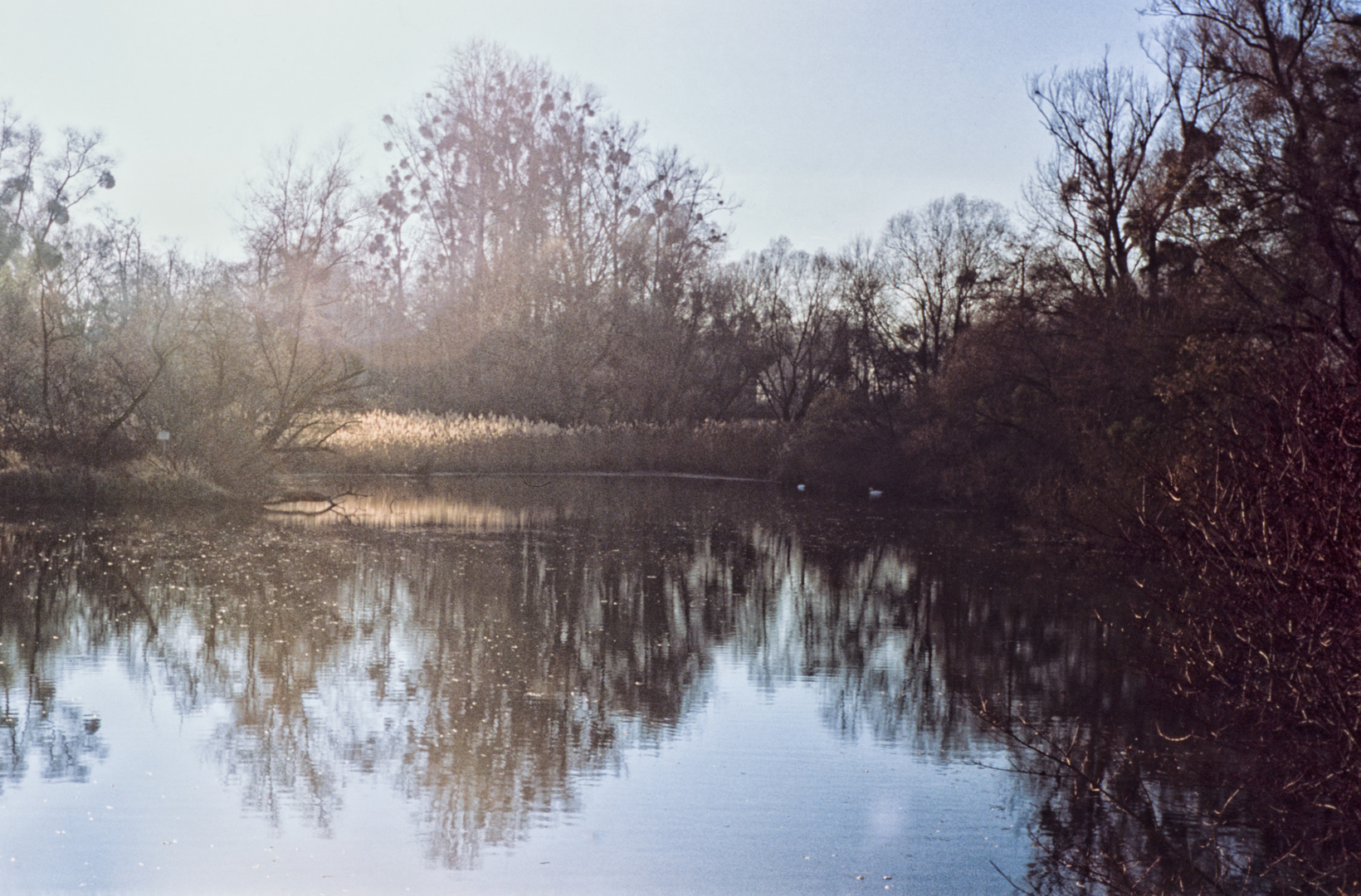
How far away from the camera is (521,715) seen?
8.06m

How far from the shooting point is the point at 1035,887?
5.40m

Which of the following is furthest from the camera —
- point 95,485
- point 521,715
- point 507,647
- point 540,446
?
point 540,446

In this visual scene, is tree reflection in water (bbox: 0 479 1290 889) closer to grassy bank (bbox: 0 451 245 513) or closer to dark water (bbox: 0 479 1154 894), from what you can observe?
dark water (bbox: 0 479 1154 894)

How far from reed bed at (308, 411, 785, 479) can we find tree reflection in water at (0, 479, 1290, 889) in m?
11.8

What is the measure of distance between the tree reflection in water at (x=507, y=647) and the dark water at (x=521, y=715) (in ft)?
0.13

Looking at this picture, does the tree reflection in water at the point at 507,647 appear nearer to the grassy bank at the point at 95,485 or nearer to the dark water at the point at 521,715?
the dark water at the point at 521,715

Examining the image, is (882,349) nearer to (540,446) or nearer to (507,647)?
(540,446)

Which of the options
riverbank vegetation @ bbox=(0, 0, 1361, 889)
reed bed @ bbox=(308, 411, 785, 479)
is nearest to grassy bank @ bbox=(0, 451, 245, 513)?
riverbank vegetation @ bbox=(0, 0, 1361, 889)

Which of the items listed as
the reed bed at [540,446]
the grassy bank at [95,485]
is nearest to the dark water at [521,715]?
the grassy bank at [95,485]

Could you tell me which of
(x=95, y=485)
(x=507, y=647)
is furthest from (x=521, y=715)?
(x=95, y=485)

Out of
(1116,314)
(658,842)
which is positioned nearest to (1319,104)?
(1116,314)

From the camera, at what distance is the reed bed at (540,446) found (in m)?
31.3

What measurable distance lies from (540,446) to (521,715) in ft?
90.4

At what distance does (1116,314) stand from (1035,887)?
18.6 metres
